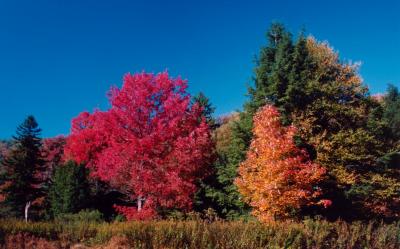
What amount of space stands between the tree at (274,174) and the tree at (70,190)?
55.3 feet

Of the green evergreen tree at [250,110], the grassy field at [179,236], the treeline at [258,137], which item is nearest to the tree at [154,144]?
the treeline at [258,137]

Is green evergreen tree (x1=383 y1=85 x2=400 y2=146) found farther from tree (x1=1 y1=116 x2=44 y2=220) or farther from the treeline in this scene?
tree (x1=1 y1=116 x2=44 y2=220)

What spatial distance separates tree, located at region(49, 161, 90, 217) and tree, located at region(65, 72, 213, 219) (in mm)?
6770

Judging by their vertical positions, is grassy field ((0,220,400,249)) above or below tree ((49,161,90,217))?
below

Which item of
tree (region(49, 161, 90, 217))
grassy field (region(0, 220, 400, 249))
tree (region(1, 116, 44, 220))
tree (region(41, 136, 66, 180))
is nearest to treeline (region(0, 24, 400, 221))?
tree (region(49, 161, 90, 217))

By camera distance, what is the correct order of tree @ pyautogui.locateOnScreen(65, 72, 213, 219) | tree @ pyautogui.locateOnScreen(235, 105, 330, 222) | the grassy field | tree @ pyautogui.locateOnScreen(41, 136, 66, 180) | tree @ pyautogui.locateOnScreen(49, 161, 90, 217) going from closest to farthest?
1. the grassy field
2. tree @ pyautogui.locateOnScreen(235, 105, 330, 222)
3. tree @ pyautogui.locateOnScreen(65, 72, 213, 219)
4. tree @ pyautogui.locateOnScreen(49, 161, 90, 217)
5. tree @ pyautogui.locateOnScreen(41, 136, 66, 180)

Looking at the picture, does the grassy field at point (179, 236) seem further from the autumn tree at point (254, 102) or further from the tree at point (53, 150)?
the tree at point (53, 150)

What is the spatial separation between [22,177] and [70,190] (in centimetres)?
714

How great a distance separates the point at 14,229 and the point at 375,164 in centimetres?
2381

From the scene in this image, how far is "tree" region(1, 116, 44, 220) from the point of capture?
36.3 metres

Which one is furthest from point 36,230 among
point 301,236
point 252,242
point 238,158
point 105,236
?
point 238,158

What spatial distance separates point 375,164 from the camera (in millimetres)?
28188

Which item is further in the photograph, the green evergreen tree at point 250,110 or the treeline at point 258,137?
the green evergreen tree at point 250,110

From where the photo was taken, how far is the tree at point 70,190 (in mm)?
32312
